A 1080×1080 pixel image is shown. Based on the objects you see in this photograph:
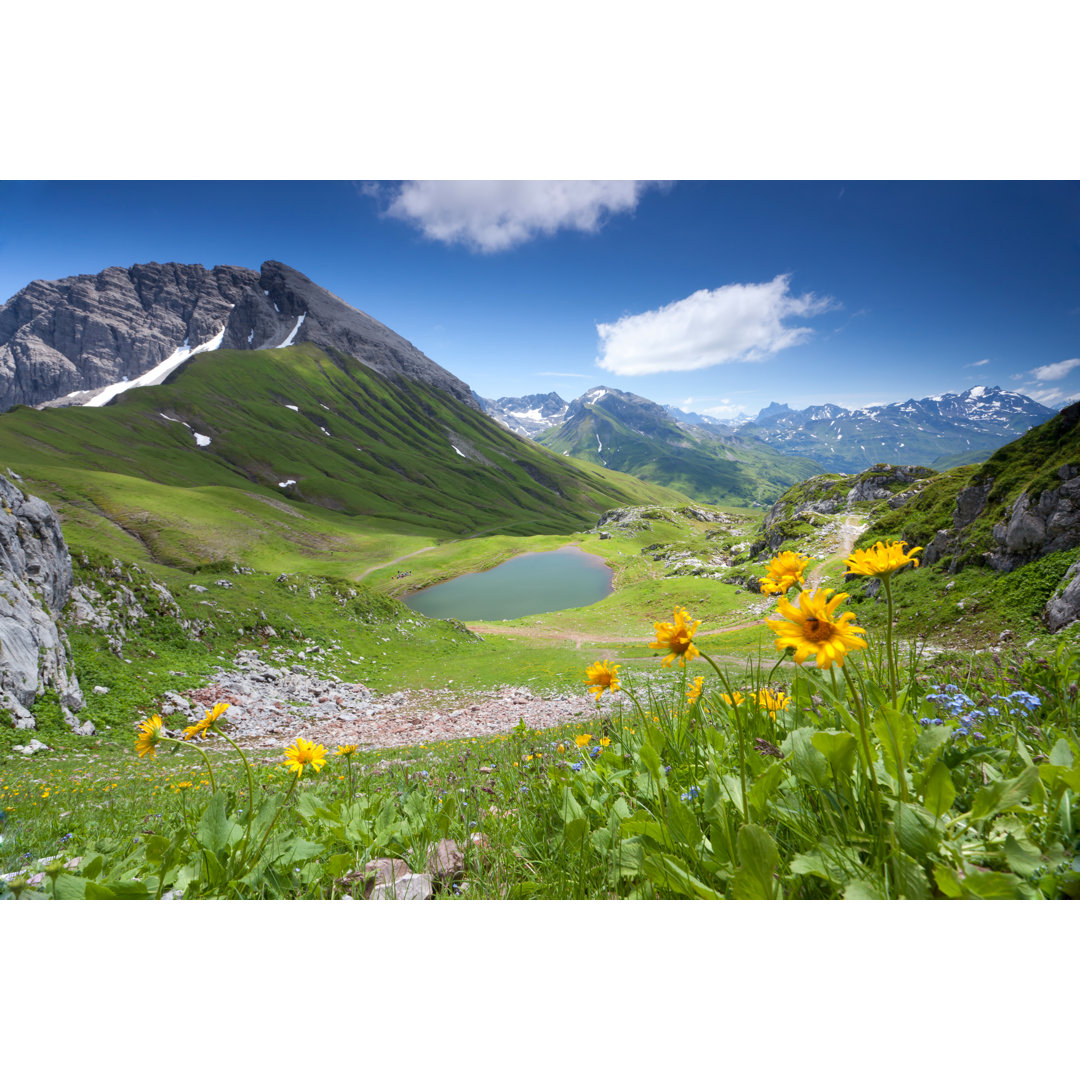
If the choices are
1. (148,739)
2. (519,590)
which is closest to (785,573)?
(148,739)

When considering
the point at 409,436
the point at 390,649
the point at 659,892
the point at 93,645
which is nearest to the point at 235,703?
the point at 93,645

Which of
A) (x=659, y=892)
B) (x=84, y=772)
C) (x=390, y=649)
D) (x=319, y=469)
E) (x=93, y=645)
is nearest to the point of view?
(x=659, y=892)

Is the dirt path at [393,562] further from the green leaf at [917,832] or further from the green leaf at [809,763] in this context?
the green leaf at [917,832]

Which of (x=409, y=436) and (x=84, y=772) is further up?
Answer: (x=409, y=436)

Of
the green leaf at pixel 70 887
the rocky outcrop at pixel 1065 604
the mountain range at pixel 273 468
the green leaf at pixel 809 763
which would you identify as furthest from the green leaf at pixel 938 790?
the mountain range at pixel 273 468

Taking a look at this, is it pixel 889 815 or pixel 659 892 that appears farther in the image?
pixel 659 892

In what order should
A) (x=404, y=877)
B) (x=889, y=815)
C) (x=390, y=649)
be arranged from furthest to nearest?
(x=390, y=649), (x=404, y=877), (x=889, y=815)

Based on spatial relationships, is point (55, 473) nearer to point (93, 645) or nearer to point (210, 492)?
point (210, 492)
